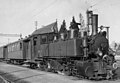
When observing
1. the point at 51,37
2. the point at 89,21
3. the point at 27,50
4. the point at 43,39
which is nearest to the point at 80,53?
the point at 89,21

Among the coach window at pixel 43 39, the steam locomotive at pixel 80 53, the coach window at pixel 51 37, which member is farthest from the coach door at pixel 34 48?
the coach window at pixel 51 37

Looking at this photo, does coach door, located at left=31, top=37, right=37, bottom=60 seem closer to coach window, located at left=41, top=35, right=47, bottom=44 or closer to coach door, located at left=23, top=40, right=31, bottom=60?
coach door, located at left=23, top=40, right=31, bottom=60

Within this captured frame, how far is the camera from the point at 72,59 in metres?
14.9

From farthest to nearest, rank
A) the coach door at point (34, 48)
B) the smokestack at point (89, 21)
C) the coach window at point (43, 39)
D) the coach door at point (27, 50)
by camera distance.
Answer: the coach door at point (27, 50) < the coach door at point (34, 48) < the coach window at point (43, 39) < the smokestack at point (89, 21)

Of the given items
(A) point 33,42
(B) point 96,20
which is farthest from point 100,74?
(A) point 33,42

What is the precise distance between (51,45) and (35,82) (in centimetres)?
633

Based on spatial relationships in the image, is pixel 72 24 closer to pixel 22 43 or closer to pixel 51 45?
pixel 51 45

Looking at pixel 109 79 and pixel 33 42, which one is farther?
pixel 33 42

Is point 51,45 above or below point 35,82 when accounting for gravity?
above

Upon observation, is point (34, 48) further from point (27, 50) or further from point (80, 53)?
point (80, 53)

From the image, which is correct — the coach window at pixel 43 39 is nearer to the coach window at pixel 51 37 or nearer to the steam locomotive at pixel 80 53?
the steam locomotive at pixel 80 53

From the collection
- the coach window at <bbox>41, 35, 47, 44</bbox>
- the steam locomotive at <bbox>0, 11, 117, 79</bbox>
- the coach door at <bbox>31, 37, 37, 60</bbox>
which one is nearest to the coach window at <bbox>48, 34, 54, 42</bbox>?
the steam locomotive at <bbox>0, 11, 117, 79</bbox>

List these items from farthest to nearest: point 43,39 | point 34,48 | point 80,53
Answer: point 34,48 < point 43,39 < point 80,53

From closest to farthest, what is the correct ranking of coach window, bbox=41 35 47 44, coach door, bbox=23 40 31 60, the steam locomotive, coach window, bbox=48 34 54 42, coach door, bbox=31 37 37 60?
1. the steam locomotive
2. coach window, bbox=48 34 54 42
3. coach window, bbox=41 35 47 44
4. coach door, bbox=31 37 37 60
5. coach door, bbox=23 40 31 60
